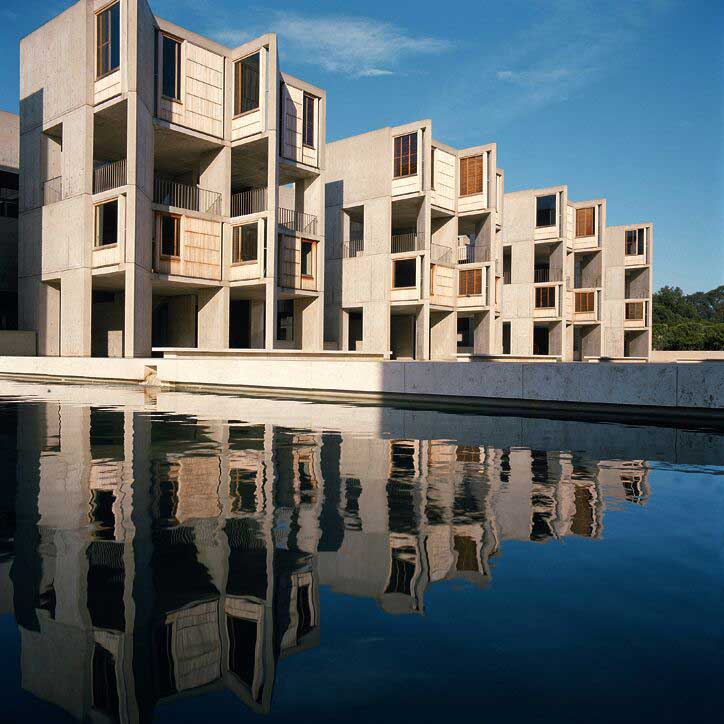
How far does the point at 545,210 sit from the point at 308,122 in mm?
25154

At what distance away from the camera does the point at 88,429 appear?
11.3m

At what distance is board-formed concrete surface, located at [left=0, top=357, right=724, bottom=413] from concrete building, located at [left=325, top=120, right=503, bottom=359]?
18.9 m

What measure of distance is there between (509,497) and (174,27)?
102ft

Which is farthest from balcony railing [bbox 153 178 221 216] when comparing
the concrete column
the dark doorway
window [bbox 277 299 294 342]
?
window [bbox 277 299 294 342]

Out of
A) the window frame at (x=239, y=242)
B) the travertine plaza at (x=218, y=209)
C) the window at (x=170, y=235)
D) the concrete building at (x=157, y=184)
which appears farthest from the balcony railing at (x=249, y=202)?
the window at (x=170, y=235)

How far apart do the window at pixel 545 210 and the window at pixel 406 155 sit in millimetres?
17334

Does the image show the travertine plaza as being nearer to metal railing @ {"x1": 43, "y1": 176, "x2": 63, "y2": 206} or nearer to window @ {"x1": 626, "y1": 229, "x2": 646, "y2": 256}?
metal railing @ {"x1": 43, "y1": 176, "x2": 63, "y2": 206}

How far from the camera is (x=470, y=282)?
144 ft

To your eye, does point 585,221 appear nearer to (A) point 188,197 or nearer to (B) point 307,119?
(B) point 307,119

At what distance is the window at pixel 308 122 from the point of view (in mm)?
35625

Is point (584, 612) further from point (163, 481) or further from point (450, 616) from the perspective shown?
point (163, 481)

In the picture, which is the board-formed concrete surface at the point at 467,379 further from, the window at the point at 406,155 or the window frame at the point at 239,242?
the window at the point at 406,155

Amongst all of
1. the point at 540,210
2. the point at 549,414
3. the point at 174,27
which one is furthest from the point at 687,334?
the point at 549,414

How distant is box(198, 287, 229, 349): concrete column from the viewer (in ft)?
108
